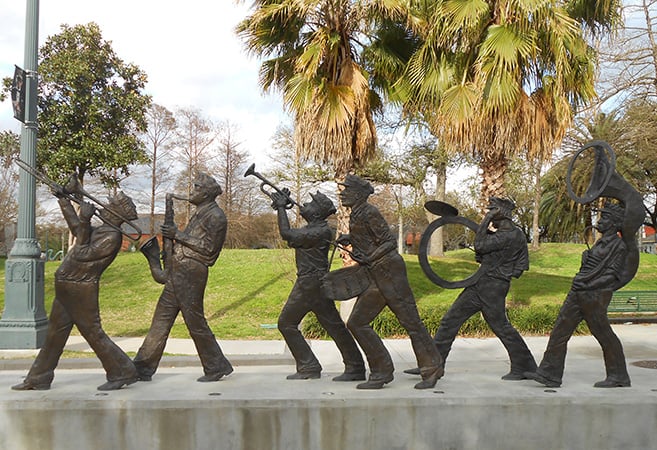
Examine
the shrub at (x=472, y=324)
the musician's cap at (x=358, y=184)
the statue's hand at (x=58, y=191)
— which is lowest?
the shrub at (x=472, y=324)

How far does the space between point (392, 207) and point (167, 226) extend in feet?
87.6

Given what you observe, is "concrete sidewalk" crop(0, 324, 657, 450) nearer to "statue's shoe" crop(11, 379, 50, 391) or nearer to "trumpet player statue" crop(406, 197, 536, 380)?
"statue's shoe" crop(11, 379, 50, 391)

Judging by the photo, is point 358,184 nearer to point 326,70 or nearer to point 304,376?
point 304,376

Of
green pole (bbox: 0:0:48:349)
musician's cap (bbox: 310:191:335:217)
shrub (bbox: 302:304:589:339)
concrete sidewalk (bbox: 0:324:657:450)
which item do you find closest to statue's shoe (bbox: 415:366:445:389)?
concrete sidewalk (bbox: 0:324:657:450)

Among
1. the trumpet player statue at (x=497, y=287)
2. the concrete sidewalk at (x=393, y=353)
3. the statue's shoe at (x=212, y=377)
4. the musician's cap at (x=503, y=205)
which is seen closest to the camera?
the statue's shoe at (x=212, y=377)

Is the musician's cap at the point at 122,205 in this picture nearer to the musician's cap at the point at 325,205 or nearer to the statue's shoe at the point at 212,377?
the statue's shoe at the point at 212,377

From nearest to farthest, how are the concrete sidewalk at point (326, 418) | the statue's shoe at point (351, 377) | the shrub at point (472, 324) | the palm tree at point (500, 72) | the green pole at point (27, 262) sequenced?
the concrete sidewalk at point (326, 418), the statue's shoe at point (351, 377), the green pole at point (27, 262), the palm tree at point (500, 72), the shrub at point (472, 324)

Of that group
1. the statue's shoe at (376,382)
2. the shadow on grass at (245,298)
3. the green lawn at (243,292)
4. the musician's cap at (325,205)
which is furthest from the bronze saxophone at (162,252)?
the shadow on grass at (245,298)

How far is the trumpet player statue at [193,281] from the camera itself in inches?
220

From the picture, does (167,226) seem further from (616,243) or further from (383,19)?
(383,19)

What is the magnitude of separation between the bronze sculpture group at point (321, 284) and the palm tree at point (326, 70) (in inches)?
211

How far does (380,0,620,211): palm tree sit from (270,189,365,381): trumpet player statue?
553 cm

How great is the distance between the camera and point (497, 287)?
601cm

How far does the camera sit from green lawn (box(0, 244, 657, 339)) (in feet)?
38.9
